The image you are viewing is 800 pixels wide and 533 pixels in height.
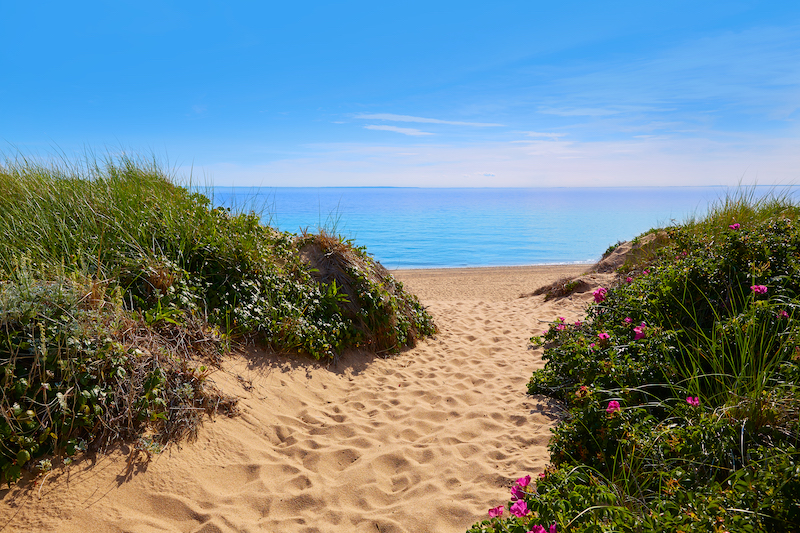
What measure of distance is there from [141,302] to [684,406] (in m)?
5.06

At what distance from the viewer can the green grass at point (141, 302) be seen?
320 cm

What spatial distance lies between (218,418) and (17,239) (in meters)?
3.06

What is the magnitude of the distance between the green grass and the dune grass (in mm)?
2878

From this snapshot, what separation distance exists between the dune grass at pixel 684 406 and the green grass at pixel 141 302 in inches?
113

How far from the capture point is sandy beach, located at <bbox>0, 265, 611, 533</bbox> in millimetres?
2996

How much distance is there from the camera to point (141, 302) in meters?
4.50

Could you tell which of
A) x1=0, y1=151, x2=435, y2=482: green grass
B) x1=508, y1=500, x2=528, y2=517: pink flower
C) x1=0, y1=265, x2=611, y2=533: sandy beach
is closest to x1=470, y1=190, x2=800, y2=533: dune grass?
x1=508, y1=500, x2=528, y2=517: pink flower

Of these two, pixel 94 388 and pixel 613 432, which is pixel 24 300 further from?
pixel 613 432

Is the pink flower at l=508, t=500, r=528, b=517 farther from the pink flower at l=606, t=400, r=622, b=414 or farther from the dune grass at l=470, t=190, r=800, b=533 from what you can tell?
the pink flower at l=606, t=400, r=622, b=414

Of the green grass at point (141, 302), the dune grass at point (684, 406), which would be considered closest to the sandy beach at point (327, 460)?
the green grass at point (141, 302)

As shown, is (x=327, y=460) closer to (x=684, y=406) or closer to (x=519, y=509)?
(x=519, y=509)

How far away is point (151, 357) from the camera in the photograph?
3764mm

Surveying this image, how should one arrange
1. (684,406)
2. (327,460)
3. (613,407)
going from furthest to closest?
(327,460) < (613,407) < (684,406)

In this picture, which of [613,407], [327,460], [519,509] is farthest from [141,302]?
[613,407]
